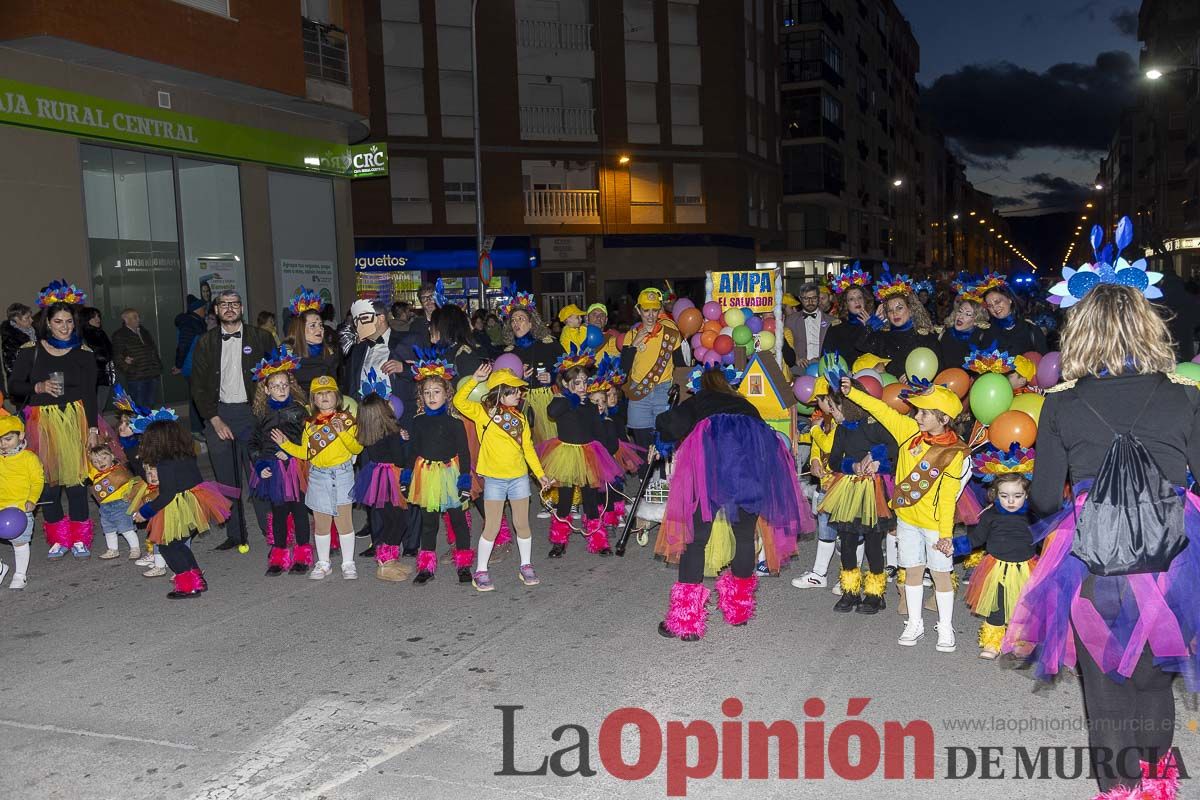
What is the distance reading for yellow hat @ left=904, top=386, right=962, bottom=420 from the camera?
226 inches

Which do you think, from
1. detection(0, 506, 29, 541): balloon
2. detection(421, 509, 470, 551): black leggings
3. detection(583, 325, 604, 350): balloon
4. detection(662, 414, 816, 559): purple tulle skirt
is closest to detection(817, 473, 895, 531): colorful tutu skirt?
detection(662, 414, 816, 559): purple tulle skirt

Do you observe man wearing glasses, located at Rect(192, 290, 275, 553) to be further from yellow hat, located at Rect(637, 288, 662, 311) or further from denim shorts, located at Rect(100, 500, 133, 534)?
yellow hat, located at Rect(637, 288, 662, 311)

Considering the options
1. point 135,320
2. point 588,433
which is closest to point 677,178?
point 135,320

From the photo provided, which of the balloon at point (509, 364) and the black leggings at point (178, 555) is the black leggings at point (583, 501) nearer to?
the balloon at point (509, 364)

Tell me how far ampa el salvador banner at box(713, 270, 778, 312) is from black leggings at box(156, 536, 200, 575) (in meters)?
5.29

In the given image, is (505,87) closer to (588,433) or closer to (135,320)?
(135,320)

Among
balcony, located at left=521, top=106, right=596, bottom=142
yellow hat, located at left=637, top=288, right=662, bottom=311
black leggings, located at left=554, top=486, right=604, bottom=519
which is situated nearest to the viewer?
black leggings, located at left=554, top=486, right=604, bottom=519

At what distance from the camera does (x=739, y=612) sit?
20.3 ft

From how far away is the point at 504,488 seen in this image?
284 inches

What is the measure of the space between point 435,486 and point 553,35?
3287 centimetres

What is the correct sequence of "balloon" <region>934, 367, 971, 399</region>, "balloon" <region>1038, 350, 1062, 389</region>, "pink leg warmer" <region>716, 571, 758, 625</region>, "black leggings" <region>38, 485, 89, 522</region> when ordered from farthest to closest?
"black leggings" <region>38, 485, 89, 522</region>
"balloon" <region>934, 367, 971, 399</region>
"balloon" <region>1038, 350, 1062, 389</region>
"pink leg warmer" <region>716, 571, 758, 625</region>

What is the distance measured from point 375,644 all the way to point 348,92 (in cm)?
1444

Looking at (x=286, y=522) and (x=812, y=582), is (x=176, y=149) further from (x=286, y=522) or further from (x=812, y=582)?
(x=812, y=582)

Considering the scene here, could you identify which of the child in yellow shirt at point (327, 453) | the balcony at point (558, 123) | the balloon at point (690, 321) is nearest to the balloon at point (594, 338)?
the balloon at point (690, 321)
